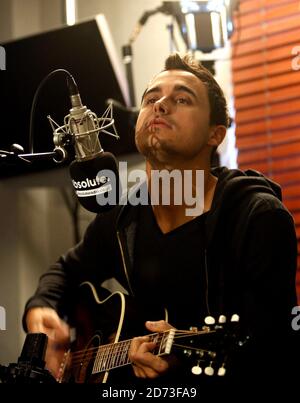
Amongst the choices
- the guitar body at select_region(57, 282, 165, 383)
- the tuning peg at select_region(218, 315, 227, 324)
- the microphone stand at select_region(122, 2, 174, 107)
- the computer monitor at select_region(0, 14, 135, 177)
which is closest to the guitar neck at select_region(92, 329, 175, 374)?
the guitar body at select_region(57, 282, 165, 383)

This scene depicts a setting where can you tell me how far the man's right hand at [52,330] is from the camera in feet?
4.46

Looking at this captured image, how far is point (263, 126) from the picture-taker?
1.42 meters

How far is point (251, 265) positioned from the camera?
1.16m

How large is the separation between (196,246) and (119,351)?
0.76 ft

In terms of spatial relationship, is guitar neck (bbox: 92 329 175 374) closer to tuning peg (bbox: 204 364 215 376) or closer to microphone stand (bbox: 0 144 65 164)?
tuning peg (bbox: 204 364 215 376)

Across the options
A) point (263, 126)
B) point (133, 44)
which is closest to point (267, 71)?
point (263, 126)

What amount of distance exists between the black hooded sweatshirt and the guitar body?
5cm

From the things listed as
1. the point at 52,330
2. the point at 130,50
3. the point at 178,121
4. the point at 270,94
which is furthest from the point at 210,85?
the point at 52,330

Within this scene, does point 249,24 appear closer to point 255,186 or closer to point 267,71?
point 267,71

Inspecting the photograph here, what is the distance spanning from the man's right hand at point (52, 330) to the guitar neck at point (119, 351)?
0.12 m

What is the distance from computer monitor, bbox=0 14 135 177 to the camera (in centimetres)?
141

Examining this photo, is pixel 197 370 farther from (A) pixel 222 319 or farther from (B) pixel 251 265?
(B) pixel 251 265

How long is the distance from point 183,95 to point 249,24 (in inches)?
14.1

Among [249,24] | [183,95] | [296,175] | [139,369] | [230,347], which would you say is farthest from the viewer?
[249,24]
